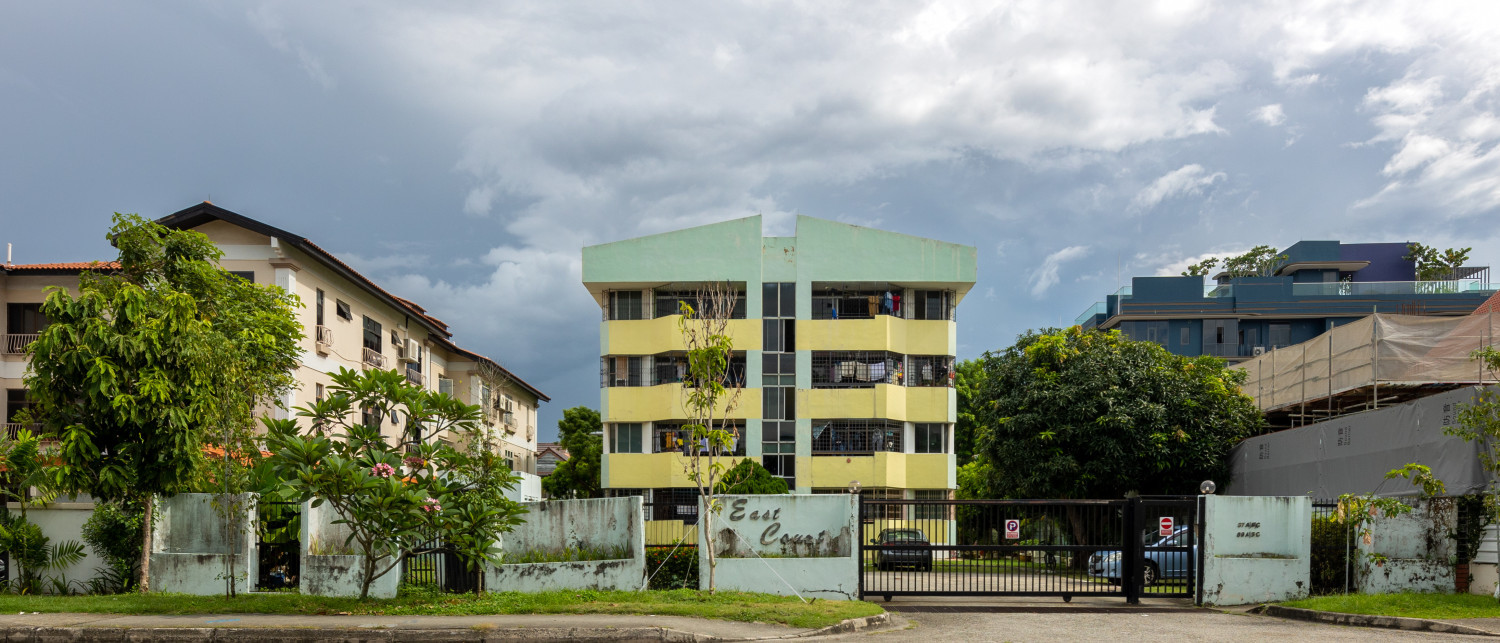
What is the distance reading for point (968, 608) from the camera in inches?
677

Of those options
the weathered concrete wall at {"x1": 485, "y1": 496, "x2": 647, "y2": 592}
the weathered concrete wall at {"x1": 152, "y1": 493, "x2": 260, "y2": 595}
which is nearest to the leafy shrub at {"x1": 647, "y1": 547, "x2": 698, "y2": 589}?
the weathered concrete wall at {"x1": 485, "y1": 496, "x2": 647, "y2": 592}

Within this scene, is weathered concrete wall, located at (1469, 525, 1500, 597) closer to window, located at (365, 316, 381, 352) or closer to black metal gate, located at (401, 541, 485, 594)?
black metal gate, located at (401, 541, 485, 594)

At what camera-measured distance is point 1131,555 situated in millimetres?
17766

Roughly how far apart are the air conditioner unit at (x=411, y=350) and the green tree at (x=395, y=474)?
103ft

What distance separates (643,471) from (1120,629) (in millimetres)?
26754

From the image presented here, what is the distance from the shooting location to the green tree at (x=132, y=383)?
16.0 metres

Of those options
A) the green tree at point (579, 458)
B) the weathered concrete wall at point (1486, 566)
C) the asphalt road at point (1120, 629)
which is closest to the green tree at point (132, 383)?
the asphalt road at point (1120, 629)

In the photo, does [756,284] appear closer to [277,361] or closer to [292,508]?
[277,361]

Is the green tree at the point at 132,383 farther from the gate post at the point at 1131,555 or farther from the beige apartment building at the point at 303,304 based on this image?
the gate post at the point at 1131,555

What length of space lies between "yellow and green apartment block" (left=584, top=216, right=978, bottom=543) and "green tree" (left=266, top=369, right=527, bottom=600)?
23.9 metres

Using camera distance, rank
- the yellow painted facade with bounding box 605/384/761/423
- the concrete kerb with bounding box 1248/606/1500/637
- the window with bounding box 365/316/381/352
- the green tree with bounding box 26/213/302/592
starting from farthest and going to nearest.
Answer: the window with bounding box 365/316/381/352
the yellow painted facade with bounding box 605/384/761/423
the green tree with bounding box 26/213/302/592
the concrete kerb with bounding box 1248/606/1500/637

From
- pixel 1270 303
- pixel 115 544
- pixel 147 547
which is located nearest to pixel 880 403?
pixel 147 547

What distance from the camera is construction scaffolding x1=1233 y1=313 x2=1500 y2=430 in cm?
2333

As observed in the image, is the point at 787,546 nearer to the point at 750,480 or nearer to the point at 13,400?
the point at 750,480
